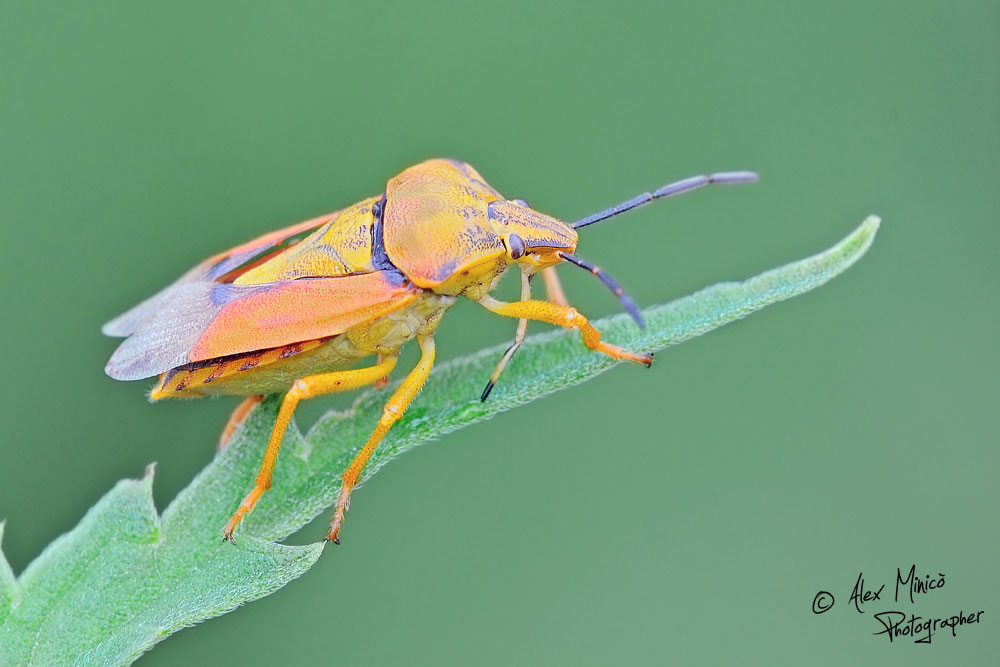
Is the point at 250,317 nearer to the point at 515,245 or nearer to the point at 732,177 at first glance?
the point at 515,245

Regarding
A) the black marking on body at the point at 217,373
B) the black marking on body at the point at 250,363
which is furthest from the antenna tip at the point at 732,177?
the black marking on body at the point at 217,373

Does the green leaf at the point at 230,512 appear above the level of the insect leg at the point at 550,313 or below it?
below

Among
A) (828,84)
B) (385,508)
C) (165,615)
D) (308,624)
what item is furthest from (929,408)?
(165,615)

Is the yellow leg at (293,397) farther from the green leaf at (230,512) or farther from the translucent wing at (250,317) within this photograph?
the translucent wing at (250,317)

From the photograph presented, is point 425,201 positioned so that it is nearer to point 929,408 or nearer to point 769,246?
point 769,246

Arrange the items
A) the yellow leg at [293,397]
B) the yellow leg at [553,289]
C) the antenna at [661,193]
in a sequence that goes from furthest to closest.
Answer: the yellow leg at [553,289]
the antenna at [661,193]
the yellow leg at [293,397]
